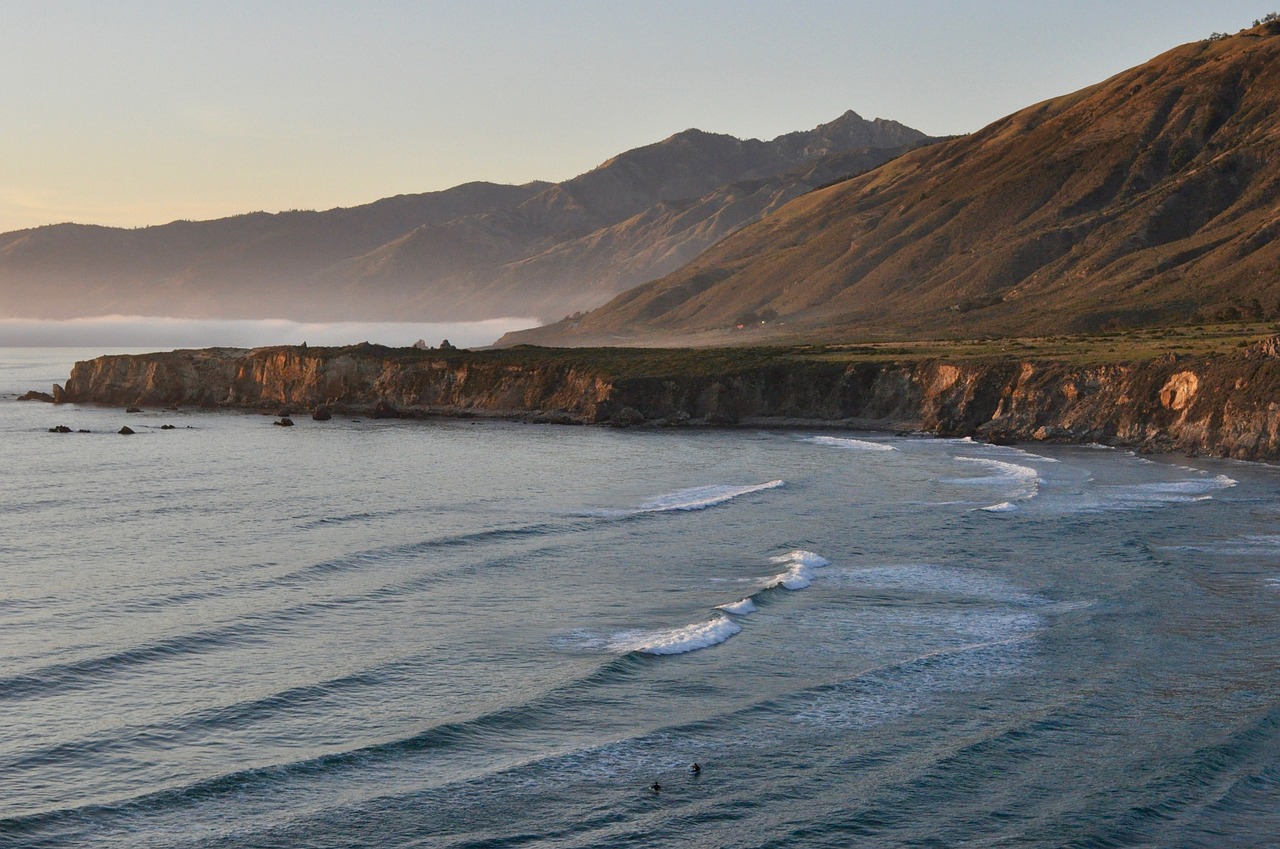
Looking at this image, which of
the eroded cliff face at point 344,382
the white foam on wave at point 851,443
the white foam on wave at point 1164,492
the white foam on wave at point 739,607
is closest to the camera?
the white foam on wave at point 739,607

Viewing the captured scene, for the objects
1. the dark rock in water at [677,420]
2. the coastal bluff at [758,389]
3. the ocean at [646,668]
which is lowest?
the ocean at [646,668]

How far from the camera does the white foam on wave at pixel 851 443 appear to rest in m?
Answer: 87.4

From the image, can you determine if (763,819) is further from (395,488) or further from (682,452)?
(682,452)

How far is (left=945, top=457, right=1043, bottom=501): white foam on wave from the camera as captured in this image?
62812 mm

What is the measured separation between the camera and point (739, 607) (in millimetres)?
38406

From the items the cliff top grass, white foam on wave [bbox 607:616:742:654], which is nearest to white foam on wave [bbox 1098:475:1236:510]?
the cliff top grass

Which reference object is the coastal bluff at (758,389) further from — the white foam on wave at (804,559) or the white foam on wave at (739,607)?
the white foam on wave at (739,607)

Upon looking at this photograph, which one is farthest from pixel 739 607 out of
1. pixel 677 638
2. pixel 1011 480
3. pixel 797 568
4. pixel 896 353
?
pixel 896 353

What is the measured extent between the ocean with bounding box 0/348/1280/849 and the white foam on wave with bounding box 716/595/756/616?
151 millimetres

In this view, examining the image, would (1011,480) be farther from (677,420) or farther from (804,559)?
(677,420)

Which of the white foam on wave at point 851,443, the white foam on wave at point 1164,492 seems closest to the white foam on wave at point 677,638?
the white foam on wave at point 1164,492

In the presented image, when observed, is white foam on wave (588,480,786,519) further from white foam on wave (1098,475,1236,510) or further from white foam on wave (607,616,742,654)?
white foam on wave (607,616,742,654)

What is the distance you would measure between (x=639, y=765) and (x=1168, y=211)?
597 ft

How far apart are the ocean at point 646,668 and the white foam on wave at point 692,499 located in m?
0.47
